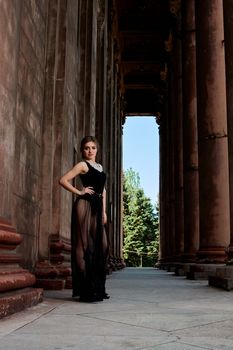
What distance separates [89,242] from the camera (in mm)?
7137

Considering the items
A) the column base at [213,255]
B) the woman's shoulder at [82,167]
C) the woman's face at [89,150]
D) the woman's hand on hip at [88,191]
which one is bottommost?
the column base at [213,255]

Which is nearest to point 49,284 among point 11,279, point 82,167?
point 82,167

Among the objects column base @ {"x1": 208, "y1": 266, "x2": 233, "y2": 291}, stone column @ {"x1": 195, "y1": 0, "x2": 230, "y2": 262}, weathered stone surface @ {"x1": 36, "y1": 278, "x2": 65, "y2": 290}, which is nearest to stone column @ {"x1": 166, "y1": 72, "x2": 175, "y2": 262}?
stone column @ {"x1": 195, "y1": 0, "x2": 230, "y2": 262}

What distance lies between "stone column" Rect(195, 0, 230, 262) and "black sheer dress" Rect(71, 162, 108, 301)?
856 centimetres

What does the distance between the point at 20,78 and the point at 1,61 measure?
2052 mm

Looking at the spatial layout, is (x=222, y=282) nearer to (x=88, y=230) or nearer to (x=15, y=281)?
(x=88, y=230)

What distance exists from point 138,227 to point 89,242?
7495 cm

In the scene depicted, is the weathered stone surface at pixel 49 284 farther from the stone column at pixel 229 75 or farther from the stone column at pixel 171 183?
the stone column at pixel 171 183

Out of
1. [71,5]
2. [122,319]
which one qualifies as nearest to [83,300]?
[122,319]

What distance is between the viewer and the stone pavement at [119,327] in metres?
3.71

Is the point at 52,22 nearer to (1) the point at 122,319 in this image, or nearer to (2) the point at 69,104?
(2) the point at 69,104

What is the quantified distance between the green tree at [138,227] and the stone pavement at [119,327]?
71.0m

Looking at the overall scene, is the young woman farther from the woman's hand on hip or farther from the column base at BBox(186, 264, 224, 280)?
the column base at BBox(186, 264, 224, 280)

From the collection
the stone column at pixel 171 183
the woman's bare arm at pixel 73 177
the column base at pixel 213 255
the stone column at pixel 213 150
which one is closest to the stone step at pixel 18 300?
the woman's bare arm at pixel 73 177
